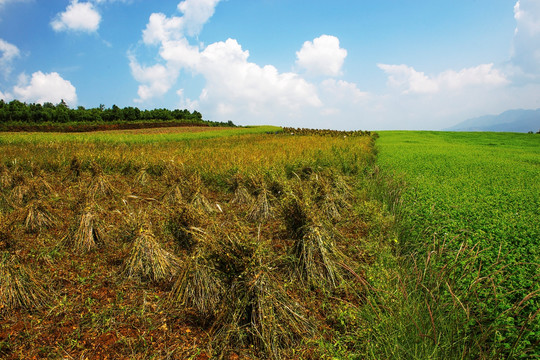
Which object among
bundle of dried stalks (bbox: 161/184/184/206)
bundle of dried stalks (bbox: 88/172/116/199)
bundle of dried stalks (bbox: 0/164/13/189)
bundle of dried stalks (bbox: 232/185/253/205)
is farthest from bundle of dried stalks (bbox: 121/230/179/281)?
bundle of dried stalks (bbox: 0/164/13/189)

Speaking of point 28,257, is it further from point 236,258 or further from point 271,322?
point 271,322

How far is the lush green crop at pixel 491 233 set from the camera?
1696mm

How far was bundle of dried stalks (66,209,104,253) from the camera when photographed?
3633mm

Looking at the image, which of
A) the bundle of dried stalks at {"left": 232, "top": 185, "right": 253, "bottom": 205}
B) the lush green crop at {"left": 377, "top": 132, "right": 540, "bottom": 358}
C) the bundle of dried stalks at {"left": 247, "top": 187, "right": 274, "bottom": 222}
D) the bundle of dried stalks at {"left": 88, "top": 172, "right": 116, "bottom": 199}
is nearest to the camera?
the lush green crop at {"left": 377, "top": 132, "right": 540, "bottom": 358}

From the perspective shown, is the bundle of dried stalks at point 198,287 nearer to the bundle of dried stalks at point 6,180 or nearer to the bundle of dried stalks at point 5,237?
the bundle of dried stalks at point 5,237

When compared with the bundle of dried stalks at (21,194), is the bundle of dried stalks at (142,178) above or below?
above

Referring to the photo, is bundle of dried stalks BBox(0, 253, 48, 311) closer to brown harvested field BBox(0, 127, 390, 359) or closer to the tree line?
brown harvested field BBox(0, 127, 390, 359)

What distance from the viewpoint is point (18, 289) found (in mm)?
2633

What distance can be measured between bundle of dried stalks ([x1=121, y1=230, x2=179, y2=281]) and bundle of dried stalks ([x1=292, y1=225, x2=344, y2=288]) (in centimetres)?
146

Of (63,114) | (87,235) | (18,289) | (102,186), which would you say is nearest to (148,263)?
(18,289)

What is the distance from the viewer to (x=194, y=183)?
5430 mm

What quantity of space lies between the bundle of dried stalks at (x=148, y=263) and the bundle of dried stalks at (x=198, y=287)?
46 cm

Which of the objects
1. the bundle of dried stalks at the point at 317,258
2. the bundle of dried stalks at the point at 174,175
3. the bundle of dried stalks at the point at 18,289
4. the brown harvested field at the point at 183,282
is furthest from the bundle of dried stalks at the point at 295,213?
the bundle of dried stalks at the point at 174,175

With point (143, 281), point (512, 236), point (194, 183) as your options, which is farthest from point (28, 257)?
point (512, 236)
